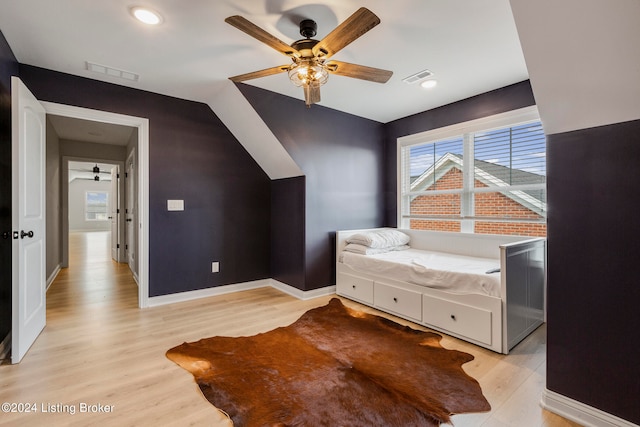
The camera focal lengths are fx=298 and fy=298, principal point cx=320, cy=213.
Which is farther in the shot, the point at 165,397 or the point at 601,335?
the point at 165,397

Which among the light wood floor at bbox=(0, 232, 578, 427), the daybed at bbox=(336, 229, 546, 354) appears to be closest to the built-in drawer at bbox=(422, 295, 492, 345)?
the daybed at bbox=(336, 229, 546, 354)

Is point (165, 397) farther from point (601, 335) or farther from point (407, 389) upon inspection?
point (601, 335)

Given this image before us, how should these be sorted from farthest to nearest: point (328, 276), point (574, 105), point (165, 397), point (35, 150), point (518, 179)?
point (328, 276) → point (518, 179) → point (35, 150) → point (165, 397) → point (574, 105)

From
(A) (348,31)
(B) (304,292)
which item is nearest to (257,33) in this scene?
(A) (348,31)

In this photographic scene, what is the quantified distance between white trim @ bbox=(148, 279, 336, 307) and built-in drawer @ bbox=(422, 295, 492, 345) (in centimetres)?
139

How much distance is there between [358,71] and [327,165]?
1712 millimetres

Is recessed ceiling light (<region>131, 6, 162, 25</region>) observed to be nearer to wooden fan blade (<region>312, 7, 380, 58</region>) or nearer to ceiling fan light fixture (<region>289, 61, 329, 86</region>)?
ceiling fan light fixture (<region>289, 61, 329, 86</region>)

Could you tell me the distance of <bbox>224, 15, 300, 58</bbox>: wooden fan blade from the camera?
1.66 metres

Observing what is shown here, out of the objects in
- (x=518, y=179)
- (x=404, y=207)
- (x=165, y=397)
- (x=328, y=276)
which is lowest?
(x=165, y=397)

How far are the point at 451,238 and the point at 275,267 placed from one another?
236 centimetres

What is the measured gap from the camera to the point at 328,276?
3869mm

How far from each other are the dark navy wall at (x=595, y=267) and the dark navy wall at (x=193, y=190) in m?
3.32

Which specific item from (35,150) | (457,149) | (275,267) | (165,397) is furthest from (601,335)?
(35,150)

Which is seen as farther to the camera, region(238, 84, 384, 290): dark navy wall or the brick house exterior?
region(238, 84, 384, 290): dark navy wall
